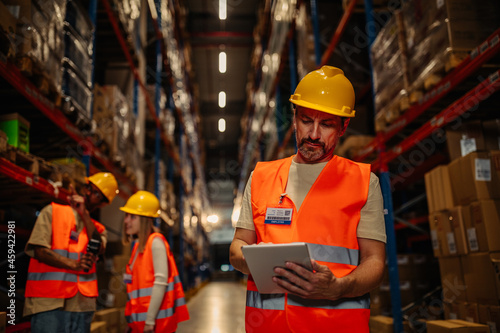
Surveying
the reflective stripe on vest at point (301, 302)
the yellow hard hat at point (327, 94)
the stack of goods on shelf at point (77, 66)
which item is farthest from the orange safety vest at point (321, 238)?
the stack of goods on shelf at point (77, 66)

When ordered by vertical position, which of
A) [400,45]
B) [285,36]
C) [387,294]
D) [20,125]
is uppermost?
[285,36]

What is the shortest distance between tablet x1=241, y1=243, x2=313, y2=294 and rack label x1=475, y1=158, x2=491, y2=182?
2693 millimetres

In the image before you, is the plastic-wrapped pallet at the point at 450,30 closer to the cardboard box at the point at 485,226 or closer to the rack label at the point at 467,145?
the rack label at the point at 467,145

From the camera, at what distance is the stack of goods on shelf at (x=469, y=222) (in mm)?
3309

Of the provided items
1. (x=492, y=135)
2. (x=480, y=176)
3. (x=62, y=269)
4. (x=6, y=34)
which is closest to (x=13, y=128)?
(x=6, y=34)

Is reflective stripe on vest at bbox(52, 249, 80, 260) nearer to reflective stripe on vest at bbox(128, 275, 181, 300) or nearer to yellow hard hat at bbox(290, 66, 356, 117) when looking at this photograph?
reflective stripe on vest at bbox(128, 275, 181, 300)

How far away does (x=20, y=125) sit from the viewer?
11.4ft

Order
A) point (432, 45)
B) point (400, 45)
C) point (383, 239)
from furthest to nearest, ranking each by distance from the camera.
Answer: point (400, 45) → point (432, 45) → point (383, 239)

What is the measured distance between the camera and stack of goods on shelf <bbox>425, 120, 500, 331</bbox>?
3.31 metres

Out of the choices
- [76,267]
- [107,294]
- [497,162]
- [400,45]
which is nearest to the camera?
[76,267]

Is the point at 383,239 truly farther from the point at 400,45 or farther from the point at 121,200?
the point at 121,200

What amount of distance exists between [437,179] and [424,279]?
5.74ft

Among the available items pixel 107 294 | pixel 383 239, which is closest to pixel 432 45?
pixel 383 239

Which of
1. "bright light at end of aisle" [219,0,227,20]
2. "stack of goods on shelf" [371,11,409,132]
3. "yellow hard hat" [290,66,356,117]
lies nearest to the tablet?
"yellow hard hat" [290,66,356,117]
